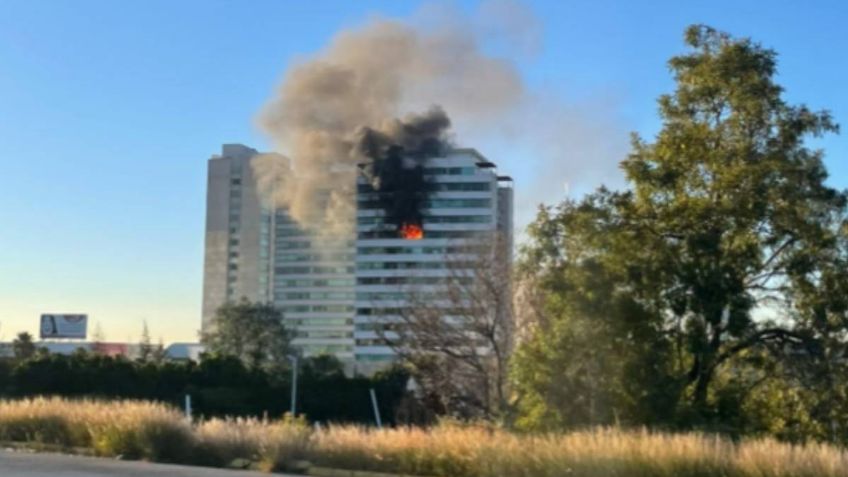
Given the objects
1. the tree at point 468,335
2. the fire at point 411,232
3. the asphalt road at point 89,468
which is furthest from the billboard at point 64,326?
the asphalt road at point 89,468

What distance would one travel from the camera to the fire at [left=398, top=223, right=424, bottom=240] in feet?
481

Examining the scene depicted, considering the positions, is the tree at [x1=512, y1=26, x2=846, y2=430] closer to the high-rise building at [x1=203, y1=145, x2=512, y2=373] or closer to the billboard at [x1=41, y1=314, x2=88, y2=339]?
the billboard at [x1=41, y1=314, x2=88, y2=339]

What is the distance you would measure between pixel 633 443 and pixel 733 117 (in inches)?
274

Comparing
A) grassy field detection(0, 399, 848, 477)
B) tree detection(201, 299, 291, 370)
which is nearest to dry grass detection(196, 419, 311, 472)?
grassy field detection(0, 399, 848, 477)

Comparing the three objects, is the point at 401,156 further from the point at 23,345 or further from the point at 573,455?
the point at 573,455

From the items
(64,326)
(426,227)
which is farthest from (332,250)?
(64,326)

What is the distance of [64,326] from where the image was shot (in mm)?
99125

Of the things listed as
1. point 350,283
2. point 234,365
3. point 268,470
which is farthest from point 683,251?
point 350,283

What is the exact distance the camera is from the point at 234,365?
163 ft

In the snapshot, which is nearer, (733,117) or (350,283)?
(733,117)

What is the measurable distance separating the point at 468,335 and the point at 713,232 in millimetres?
17513

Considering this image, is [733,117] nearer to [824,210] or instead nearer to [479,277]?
[824,210]

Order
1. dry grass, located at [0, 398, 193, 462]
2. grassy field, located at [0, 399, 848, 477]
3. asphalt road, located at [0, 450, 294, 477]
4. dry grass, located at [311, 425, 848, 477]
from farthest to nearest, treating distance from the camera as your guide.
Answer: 1. dry grass, located at [0, 398, 193, 462]
2. asphalt road, located at [0, 450, 294, 477]
3. grassy field, located at [0, 399, 848, 477]
4. dry grass, located at [311, 425, 848, 477]

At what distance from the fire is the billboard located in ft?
184
